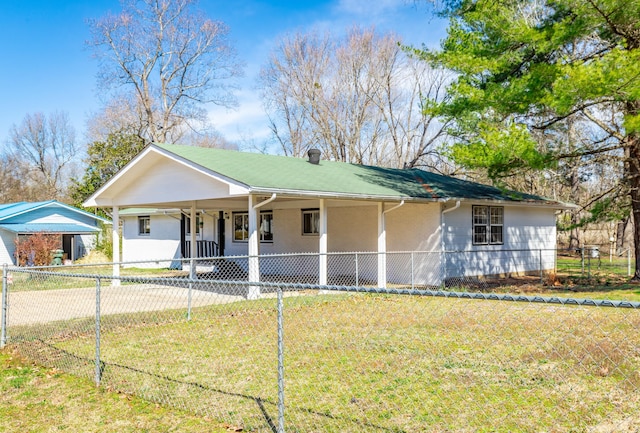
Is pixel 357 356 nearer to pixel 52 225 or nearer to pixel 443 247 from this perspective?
pixel 443 247

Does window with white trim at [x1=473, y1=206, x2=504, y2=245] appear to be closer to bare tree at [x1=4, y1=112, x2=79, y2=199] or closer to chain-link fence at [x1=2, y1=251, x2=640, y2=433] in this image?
chain-link fence at [x1=2, y1=251, x2=640, y2=433]

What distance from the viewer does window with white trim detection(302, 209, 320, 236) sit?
18.5 metres

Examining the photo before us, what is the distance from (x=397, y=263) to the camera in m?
16.5

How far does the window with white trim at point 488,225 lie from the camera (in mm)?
17281

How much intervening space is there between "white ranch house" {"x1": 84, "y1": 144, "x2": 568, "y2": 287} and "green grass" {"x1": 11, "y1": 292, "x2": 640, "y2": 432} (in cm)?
368

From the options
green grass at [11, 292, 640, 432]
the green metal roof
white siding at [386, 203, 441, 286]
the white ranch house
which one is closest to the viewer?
green grass at [11, 292, 640, 432]

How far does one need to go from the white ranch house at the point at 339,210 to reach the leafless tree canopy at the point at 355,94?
16.8 m

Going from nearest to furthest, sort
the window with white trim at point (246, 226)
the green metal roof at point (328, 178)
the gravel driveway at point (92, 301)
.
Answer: the gravel driveway at point (92, 301) < the green metal roof at point (328, 178) < the window with white trim at point (246, 226)

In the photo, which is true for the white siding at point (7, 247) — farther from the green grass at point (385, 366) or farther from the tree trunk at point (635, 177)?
the tree trunk at point (635, 177)

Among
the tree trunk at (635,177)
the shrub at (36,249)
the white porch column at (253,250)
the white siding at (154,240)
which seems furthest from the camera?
the white siding at (154,240)

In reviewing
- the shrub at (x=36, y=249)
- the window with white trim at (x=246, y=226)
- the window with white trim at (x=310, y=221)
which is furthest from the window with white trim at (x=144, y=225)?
the window with white trim at (x=310, y=221)

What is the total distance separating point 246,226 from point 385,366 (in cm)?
1499

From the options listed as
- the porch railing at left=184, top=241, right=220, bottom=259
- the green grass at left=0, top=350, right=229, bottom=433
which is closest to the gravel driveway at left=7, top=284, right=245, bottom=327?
the green grass at left=0, top=350, right=229, bottom=433

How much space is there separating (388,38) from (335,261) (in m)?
20.7
